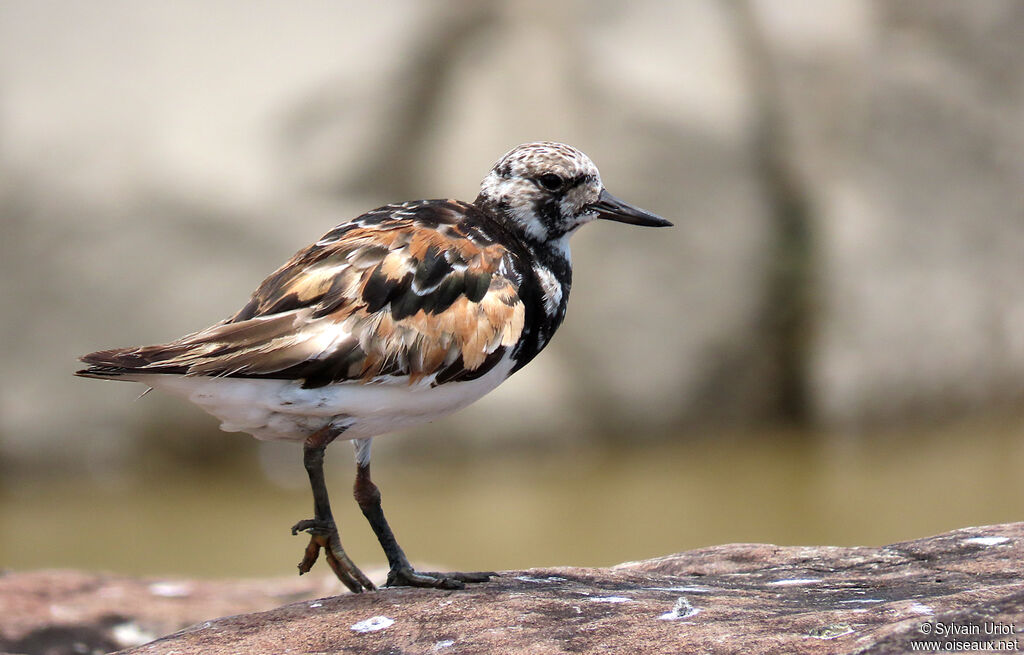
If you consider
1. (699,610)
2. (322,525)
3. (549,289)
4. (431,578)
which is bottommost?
(699,610)

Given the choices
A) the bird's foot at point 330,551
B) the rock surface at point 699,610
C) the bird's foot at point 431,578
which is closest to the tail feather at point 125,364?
the bird's foot at point 330,551

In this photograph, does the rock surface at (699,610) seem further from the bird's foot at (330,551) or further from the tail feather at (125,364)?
the tail feather at (125,364)

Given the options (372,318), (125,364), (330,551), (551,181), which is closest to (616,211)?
(551,181)

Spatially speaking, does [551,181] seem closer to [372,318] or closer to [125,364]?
[372,318]

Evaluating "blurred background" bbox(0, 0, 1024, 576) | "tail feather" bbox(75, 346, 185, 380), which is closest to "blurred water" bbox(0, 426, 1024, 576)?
"blurred background" bbox(0, 0, 1024, 576)

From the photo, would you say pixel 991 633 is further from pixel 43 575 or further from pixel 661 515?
pixel 661 515

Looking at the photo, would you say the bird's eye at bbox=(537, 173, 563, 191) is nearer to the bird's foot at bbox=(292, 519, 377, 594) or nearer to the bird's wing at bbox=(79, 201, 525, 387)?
the bird's wing at bbox=(79, 201, 525, 387)
